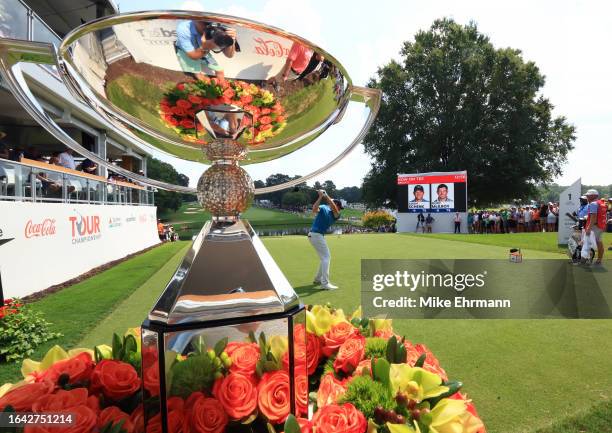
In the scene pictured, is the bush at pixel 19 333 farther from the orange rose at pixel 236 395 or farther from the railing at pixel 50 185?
the orange rose at pixel 236 395

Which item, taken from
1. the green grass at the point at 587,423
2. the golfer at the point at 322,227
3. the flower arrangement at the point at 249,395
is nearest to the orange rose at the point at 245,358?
the flower arrangement at the point at 249,395

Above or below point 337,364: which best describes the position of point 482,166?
above

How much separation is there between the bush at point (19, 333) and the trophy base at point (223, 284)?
11.8ft

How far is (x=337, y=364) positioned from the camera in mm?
1304

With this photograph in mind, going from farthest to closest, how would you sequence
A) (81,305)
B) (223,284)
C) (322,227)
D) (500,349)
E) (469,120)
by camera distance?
(469,120), (322,227), (81,305), (500,349), (223,284)

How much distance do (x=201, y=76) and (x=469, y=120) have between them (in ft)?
91.6

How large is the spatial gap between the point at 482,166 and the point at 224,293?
91.1 feet

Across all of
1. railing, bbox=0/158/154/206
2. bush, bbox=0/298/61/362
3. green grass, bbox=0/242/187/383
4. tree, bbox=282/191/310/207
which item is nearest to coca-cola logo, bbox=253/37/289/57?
green grass, bbox=0/242/187/383

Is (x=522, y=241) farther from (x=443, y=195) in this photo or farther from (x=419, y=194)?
(x=419, y=194)

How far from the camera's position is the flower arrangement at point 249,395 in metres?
0.96

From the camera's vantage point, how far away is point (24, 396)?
3.40 ft

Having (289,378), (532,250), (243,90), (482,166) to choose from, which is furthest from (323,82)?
(482,166)

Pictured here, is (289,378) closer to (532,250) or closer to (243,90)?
(243,90)

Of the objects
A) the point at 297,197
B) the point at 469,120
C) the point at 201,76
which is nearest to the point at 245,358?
the point at 201,76
